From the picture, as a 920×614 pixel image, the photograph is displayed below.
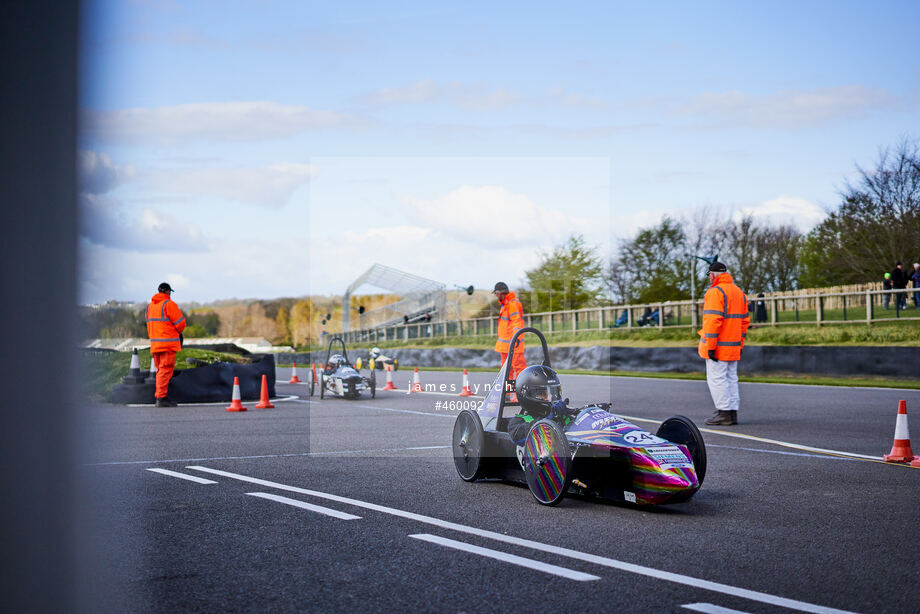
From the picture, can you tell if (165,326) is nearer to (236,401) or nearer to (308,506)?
(236,401)

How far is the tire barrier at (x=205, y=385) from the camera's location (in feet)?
62.1

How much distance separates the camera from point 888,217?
48844 mm

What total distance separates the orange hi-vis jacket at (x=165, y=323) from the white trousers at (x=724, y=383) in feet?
33.8

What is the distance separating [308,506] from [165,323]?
11210mm

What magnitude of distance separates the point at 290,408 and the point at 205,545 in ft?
40.8

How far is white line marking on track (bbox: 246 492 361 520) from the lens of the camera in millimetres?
6602

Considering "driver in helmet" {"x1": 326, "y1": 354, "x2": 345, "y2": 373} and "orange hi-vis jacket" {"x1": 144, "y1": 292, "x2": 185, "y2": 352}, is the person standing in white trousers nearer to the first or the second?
"driver in helmet" {"x1": 326, "y1": 354, "x2": 345, "y2": 373}

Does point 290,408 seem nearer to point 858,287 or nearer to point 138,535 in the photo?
point 138,535

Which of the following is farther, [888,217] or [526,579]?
[888,217]

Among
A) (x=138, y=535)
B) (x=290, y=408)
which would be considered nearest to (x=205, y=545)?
(x=138, y=535)

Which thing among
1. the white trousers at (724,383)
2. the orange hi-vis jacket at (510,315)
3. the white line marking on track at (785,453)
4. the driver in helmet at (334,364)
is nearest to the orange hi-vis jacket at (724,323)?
the white trousers at (724,383)

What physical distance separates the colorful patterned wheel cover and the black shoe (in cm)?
671

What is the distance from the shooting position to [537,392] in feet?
25.3

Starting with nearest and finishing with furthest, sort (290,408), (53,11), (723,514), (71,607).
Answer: (53,11), (71,607), (723,514), (290,408)
